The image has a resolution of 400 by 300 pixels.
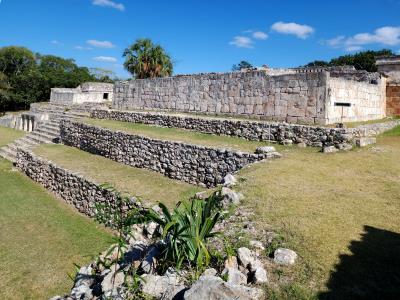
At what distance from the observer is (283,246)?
4473 mm

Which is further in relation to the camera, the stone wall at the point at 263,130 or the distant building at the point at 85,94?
the distant building at the point at 85,94

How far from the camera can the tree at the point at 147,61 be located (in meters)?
28.4

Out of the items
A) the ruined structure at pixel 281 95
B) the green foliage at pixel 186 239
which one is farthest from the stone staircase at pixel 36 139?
the green foliage at pixel 186 239

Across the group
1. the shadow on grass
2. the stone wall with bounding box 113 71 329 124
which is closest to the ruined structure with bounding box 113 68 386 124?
the stone wall with bounding box 113 71 329 124

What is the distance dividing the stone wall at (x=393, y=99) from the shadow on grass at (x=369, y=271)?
12977mm

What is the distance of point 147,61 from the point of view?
28656mm

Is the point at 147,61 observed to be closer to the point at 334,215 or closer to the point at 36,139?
the point at 36,139

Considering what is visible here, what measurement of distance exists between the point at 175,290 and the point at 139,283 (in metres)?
0.44

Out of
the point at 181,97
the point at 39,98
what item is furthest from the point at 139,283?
the point at 39,98

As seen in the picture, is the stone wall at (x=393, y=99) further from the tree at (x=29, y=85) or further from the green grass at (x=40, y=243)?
the tree at (x=29, y=85)

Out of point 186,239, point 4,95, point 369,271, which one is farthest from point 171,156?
point 4,95

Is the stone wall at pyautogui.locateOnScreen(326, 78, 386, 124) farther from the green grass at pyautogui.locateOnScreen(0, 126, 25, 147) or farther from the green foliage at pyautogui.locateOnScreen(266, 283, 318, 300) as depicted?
the green grass at pyautogui.locateOnScreen(0, 126, 25, 147)

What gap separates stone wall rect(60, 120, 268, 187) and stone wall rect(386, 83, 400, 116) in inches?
381

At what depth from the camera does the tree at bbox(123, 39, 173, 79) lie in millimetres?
28438
